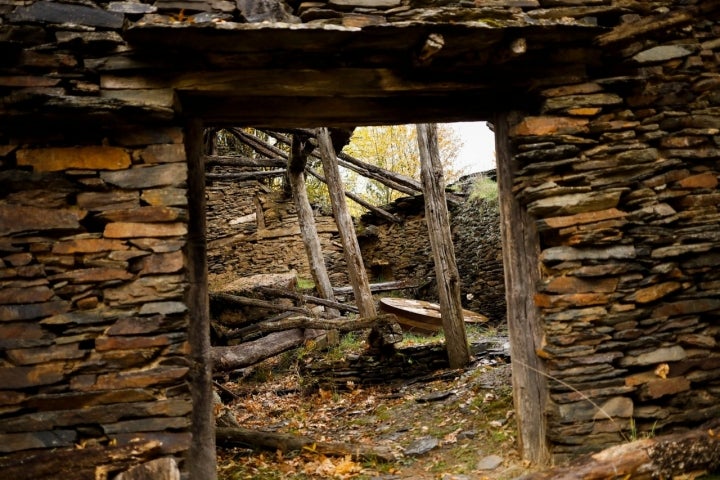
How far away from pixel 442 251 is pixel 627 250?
3.64m

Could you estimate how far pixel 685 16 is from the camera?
297 cm

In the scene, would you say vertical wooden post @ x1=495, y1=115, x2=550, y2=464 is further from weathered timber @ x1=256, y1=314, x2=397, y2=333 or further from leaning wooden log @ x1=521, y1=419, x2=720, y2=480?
weathered timber @ x1=256, y1=314, x2=397, y2=333

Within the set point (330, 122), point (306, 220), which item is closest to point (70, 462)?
point (330, 122)

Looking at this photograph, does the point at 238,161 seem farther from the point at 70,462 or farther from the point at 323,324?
the point at 70,462

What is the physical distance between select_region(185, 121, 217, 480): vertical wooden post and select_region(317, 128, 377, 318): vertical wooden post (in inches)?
154

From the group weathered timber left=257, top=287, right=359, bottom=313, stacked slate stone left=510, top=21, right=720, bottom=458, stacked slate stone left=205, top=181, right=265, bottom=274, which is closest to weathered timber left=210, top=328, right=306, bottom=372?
weathered timber left=257, top=287, right=359, bottom=313

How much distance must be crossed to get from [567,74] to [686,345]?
6.42ft

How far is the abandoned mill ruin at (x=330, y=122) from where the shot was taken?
2.72m

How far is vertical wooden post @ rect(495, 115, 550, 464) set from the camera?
3.43m

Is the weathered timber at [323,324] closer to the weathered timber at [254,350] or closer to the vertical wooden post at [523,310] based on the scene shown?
the weathered timber at [254,350]

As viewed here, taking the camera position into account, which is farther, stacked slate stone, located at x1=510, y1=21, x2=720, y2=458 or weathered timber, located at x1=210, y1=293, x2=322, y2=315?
weathered timber, located at x1=210, y1=293, x2=322, y2=315

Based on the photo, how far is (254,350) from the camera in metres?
6.68

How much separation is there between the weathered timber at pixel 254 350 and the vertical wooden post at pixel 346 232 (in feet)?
3.74

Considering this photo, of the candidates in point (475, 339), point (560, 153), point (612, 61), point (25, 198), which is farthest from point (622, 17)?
point (475, 339)
